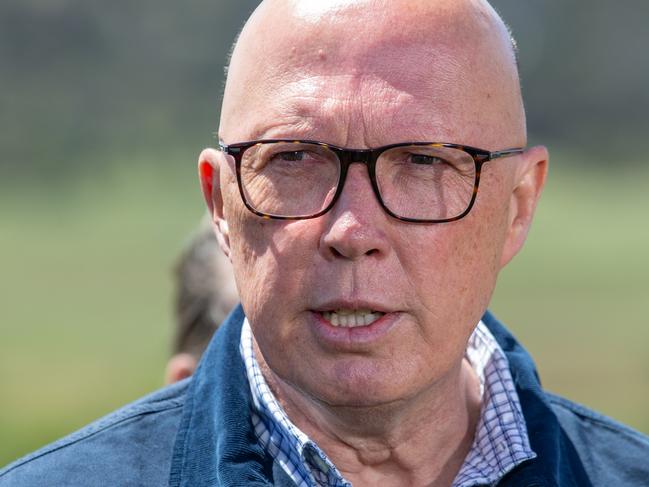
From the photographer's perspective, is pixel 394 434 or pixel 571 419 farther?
pixel 571 419

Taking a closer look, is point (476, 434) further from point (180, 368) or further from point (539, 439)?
point (180, 368)

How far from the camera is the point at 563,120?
1538 centimetres

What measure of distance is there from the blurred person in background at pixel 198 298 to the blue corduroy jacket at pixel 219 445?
3.51 ft

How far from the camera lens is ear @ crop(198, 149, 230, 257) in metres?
2.52

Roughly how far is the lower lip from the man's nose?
0.13 m

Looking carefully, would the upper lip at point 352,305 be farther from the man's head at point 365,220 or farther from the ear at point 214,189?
the ear at point 214,189

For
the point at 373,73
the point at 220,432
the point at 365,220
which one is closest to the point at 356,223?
the point at 365,220

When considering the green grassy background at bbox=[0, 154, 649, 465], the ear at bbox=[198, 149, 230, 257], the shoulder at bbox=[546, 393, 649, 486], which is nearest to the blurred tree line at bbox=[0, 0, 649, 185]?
the green grassy background at bbox=[0, 154, 649, 465]

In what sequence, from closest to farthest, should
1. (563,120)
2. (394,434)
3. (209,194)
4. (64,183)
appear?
(394,434) → (209,194) → (64,183) → (563,120)

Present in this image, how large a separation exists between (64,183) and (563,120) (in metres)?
6.32

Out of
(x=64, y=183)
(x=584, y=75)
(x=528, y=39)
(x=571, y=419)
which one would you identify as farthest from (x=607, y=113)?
(x=571, y=419)

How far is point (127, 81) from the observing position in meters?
14.2

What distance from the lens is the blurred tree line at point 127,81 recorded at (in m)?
13.6

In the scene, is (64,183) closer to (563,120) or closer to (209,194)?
(563,120)
